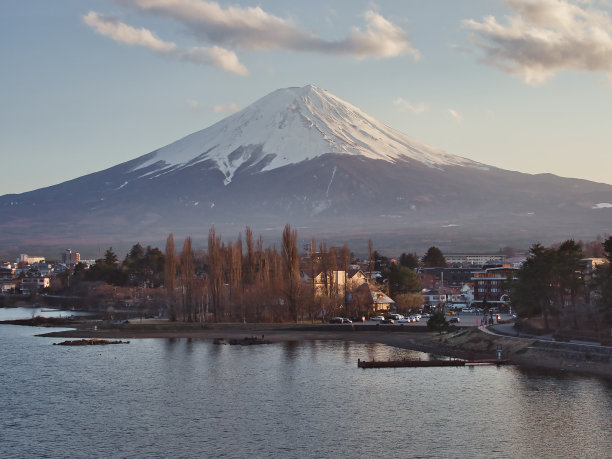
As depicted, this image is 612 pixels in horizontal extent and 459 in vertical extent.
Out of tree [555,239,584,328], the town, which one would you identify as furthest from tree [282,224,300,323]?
tree [555,239,584,328]

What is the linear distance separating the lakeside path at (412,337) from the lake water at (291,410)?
228 centimetres

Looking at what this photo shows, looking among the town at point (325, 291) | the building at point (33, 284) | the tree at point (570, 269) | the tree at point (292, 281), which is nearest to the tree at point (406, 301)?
the town at point (325, 291)

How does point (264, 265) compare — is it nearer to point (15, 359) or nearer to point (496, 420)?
point (15, 359)

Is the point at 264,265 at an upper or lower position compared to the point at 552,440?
upper

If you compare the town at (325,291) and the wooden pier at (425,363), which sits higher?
the town at (325,291)

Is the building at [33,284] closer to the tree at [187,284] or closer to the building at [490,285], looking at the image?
the tree at [187,284]

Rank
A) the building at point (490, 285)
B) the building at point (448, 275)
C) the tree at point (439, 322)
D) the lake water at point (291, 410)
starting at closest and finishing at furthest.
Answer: the lake water at point (291, 410)
the tree at point (439, 322)
the building at point (490, 285)
the building at point (448, 275)

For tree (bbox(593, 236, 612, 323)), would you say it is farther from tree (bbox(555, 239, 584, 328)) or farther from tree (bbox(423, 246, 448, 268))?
tree (bbox(423, 246, 448, 268))

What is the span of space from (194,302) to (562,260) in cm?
4398

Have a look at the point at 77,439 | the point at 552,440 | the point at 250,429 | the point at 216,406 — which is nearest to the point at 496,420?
the point at 552,440

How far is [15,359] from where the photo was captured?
61781mm

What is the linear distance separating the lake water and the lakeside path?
2.28 meters

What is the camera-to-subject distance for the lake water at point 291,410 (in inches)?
1345

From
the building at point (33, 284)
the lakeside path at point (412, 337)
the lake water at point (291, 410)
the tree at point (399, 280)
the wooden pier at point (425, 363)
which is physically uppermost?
the building at point (33, 284)
